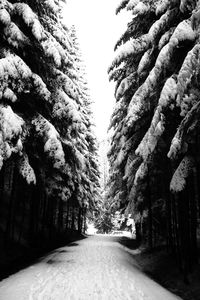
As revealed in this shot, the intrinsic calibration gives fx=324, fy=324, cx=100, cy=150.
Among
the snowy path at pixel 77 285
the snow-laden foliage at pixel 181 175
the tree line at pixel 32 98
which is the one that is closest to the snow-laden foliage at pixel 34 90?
the tree line at pixel 32 98

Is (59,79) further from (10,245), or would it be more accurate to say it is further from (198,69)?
(198,69)

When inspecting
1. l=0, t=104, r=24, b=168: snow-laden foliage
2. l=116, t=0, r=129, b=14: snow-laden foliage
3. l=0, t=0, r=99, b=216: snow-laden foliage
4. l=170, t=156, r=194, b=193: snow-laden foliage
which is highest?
l=116, t=0, r=129, b=14: snow-laden foliage

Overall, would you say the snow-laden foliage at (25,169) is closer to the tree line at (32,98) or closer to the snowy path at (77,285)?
the tree line at (32,98)

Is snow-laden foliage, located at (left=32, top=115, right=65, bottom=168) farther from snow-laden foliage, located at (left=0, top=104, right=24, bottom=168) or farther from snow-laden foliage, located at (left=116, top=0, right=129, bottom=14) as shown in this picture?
snow-laden foliage, located at (left=116, top=0, right=129, bottom=14)

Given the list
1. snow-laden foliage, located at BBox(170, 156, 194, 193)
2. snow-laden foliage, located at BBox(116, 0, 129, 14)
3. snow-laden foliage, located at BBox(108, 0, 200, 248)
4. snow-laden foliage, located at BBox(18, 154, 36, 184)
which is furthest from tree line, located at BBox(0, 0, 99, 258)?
snow-laden foliage, located at BBox(170, 156, 194, 193)

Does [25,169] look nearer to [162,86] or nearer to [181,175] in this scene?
[181,175]

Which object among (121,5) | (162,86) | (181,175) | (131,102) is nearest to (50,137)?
(131,102)

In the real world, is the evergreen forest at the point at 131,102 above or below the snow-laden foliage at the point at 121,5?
below

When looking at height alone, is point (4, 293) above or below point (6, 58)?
below

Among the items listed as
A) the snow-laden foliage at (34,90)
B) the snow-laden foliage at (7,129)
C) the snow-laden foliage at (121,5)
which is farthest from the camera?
the snow-laden foliage at (121,5)

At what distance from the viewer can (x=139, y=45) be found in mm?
11727

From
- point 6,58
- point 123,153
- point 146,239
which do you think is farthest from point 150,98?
point 146,239

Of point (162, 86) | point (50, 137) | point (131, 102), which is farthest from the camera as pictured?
point (50, 137)

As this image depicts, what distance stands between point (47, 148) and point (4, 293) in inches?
221
